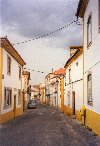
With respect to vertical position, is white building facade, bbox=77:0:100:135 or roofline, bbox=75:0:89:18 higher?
roofline, bbox=75:0:89:18

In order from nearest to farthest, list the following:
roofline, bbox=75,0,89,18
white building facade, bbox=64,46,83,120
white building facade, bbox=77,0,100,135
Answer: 1. white building facade, bbox=77,0,100,135
2. roofline, bbox=75,0,89,18
3. white building facade, bbox=64,46,83,120

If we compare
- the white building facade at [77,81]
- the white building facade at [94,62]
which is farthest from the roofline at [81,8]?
the white building facade at [77,81]

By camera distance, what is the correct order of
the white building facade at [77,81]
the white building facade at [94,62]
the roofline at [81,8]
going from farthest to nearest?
1. the white building facade at [77,81]
2. the roofline at [81,8]
3. the white building facade at [94,62]

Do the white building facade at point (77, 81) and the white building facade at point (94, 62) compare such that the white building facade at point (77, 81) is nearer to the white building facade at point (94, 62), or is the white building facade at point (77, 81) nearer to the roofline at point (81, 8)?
the roofline at point (81, 8)

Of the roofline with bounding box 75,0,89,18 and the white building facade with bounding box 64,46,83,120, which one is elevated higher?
the roofline with bounding box 75,0,89,18

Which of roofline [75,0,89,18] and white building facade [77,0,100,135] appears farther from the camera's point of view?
roofline [75,0,89,18]

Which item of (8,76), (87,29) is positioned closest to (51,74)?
(8,76)

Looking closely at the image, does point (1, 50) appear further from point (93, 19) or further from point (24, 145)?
point (24, 145)

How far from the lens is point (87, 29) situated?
16.0m

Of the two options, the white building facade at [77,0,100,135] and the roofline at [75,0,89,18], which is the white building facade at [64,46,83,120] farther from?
the white building facade at [77,0,100,135]

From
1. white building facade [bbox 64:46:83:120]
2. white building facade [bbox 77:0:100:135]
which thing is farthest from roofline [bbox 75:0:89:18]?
white building facade [bbox 64:46:83:120]

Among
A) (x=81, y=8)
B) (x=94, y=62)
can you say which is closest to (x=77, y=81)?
(x=81, y=8)

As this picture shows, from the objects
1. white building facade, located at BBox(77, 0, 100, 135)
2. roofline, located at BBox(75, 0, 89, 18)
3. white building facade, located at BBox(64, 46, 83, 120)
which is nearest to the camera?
white building facade, located at BBox(77, 0, 100, 135)

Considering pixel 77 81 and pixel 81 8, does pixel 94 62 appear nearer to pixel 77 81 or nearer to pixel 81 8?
pixel 81 8
